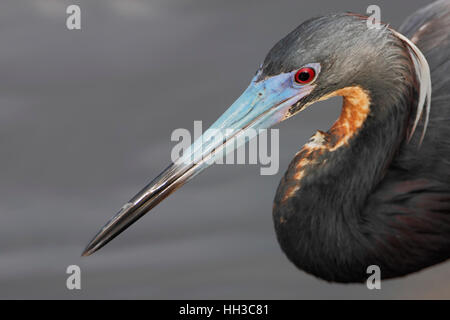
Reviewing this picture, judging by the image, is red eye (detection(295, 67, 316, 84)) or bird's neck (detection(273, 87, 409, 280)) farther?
bird's neck (detection(273, 87, 409, 280))

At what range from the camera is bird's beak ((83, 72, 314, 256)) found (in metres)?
1.88

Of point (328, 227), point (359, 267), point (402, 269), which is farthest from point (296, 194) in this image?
point (402, 269)

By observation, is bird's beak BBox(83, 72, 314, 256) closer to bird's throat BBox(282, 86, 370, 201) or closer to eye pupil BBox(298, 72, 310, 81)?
eye pupil BBox(298, 72, 310, 81)

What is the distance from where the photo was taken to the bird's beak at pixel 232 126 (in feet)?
6.17

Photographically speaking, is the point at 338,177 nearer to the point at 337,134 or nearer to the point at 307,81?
the point at 337,134

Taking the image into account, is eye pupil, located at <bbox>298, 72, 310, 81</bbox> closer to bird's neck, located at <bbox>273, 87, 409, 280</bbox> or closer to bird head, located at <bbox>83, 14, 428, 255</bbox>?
bird head, located at <bbox>83, 14, 428, 255</bbox>

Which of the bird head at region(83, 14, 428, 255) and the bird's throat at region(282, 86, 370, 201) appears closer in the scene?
the bird head at region(83, 14, 428, 255)

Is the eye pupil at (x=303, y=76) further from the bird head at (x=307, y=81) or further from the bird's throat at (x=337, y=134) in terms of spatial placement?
the bird's throat at (x=337, y=134)

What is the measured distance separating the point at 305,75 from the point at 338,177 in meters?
0.33

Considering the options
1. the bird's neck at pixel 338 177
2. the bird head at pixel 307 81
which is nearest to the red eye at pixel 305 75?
the bird head at pixel 307 81

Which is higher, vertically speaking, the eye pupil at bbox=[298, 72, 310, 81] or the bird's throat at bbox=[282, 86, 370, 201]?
the eye pupil at bbox=[298, 72, 310, 81]

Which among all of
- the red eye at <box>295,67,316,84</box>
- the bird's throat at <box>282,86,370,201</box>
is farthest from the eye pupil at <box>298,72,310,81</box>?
the bird's throat at <box>282,86,370,201</box>

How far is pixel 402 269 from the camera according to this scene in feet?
7.21

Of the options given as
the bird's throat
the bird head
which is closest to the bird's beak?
the bird head
